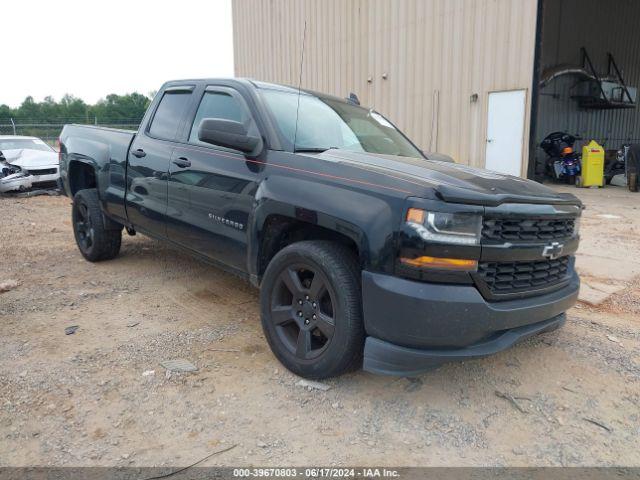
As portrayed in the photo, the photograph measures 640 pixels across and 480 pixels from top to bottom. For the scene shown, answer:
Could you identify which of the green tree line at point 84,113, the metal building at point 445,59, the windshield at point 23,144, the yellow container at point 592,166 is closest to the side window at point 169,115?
the metal building at point 445,59

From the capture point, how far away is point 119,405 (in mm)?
2736

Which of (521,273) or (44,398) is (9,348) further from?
(521,273)

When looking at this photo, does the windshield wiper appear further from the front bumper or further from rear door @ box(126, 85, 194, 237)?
rear door @ box(126, 85, 194, 237)

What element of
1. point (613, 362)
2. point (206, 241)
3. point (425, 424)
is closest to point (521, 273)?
point (425, 424)

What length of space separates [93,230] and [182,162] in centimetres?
198

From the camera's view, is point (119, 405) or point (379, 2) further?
point (379, 2)

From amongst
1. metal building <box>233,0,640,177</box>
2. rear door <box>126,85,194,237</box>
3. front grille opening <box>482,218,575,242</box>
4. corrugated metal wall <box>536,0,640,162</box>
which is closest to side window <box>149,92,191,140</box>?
rear door <box>126,85,194,237</box>

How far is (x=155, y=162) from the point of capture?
13.9 feet

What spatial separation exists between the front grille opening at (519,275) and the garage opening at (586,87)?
12.0m

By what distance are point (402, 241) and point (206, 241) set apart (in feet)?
5.88

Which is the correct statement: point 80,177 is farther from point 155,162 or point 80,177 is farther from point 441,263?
point 441,263

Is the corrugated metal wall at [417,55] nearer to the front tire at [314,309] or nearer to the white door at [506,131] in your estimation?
the white door at [506,131]

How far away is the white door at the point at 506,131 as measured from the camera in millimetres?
10914

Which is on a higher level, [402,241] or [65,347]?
[402,241]
